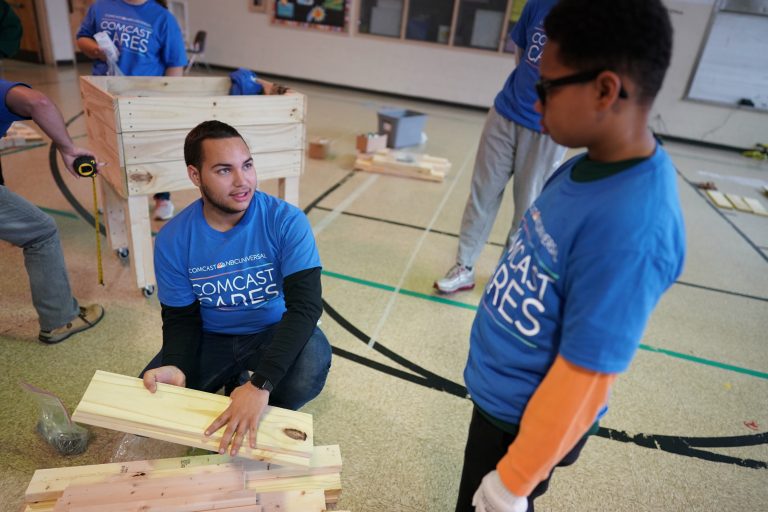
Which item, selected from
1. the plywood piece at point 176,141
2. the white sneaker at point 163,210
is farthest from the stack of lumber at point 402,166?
the plywood piece at point 176,141

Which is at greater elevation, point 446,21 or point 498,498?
point 446,21

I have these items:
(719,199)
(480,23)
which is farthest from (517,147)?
(480,23)

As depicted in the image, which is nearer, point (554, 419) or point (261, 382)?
point (554, 419)

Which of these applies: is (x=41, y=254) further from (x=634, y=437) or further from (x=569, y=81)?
(x=634, y=437)

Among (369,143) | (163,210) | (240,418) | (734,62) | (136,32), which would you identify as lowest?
(163,210)

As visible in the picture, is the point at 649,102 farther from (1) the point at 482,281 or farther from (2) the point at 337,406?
(1) the point at 482,281

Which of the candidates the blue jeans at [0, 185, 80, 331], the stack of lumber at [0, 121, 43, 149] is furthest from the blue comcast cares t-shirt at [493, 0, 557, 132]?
the stack of lumber at [0, 121, 43, 149]

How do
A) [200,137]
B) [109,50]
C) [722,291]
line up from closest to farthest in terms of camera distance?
[200,137], [109,50], [722,291]

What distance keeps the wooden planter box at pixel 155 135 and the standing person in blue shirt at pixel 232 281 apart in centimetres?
77

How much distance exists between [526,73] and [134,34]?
2284 mm

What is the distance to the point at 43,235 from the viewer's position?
1994mm

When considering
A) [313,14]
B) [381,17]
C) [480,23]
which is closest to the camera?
[480,23]

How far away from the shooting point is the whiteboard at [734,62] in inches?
280

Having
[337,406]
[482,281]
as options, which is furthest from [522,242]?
[482,281]
